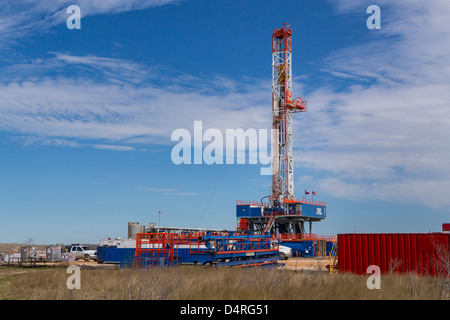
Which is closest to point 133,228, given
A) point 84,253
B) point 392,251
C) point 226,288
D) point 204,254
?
point 84,253

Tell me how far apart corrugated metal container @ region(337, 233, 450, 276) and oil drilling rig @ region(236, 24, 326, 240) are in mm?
36145

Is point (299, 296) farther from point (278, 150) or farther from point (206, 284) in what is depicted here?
point (278, 150)

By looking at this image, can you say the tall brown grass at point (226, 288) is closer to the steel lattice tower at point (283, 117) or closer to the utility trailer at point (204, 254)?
the utility trailer at point (204, 254)

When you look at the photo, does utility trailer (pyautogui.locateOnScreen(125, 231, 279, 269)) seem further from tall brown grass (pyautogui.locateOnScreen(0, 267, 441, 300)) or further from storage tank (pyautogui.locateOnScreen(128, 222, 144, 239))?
storage tank (pyautogui.locateOnScreen(128, 222, 144, 239))

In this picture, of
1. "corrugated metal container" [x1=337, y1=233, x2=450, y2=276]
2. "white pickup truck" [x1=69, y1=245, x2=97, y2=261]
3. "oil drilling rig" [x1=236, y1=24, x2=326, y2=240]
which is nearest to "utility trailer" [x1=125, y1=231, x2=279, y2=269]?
"corrugated metal container" [x1=337, y1=233, x2=450, y2=276]

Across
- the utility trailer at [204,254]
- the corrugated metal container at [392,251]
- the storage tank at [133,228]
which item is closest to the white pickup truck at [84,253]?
the storage tank at [133,228]

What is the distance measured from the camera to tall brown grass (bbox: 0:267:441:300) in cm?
1374

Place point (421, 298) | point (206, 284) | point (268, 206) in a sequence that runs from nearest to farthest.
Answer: point (421, 298) < point (206, 284) < point (268, 206)

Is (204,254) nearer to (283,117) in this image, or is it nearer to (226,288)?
(226,288)

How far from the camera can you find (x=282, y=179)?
64.8 metres

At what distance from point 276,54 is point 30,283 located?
54.0 meters

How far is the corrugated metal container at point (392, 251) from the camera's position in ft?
73.4
